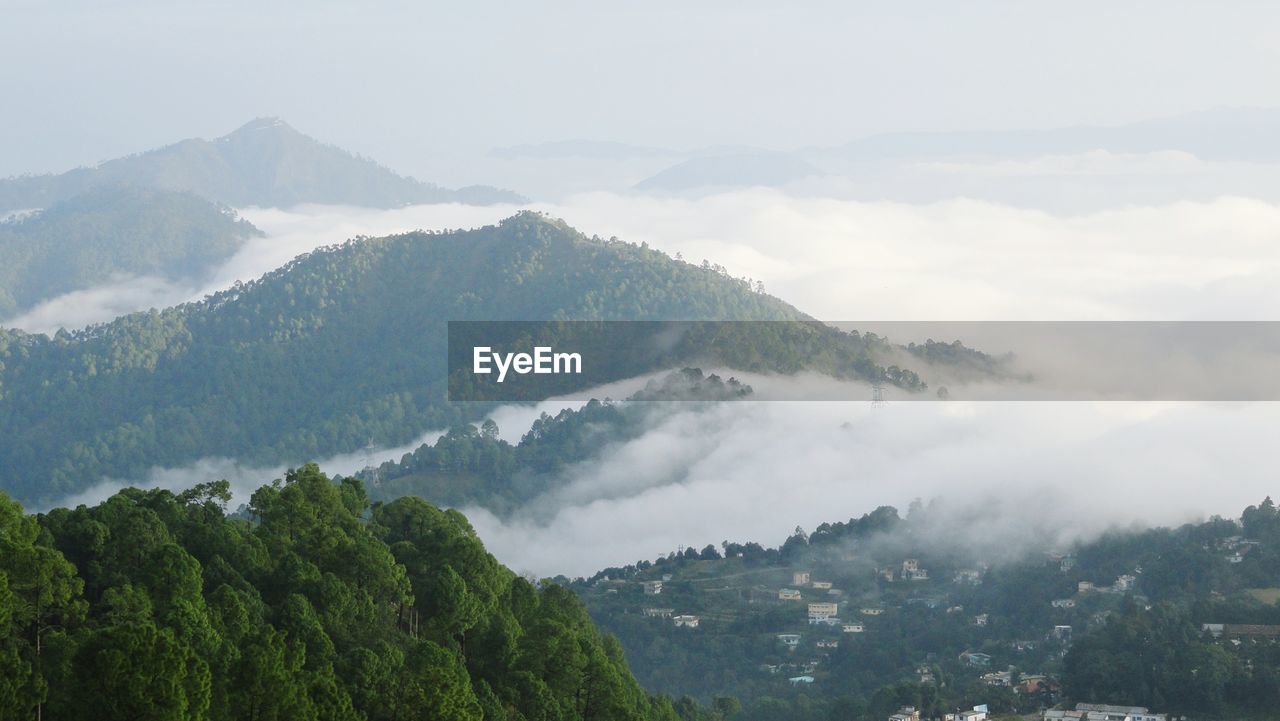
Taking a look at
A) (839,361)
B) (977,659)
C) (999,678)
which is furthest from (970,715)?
(839,361)

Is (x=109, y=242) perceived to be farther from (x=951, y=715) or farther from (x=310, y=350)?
(x=951, y=715)

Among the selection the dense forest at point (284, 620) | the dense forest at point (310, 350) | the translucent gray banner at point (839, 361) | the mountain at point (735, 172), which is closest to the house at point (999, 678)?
the dense forest at point (284, 620)

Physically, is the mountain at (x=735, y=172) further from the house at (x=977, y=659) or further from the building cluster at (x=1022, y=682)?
the building cluster at (x=1022, y=682)

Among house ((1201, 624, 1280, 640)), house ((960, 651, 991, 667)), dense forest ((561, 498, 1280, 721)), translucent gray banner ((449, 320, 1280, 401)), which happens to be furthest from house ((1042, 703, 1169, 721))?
translucent gray banner ((449, 320, 1280, 401))

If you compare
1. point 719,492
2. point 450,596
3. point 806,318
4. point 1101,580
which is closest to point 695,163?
point 806,318

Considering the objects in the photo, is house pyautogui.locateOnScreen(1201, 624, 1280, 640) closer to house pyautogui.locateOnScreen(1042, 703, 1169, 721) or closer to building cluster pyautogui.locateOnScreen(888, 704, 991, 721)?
house pyautogui.locateOnScreen(1042, 703, 1169, 721)

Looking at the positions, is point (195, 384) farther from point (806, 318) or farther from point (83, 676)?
point (83, 676)
